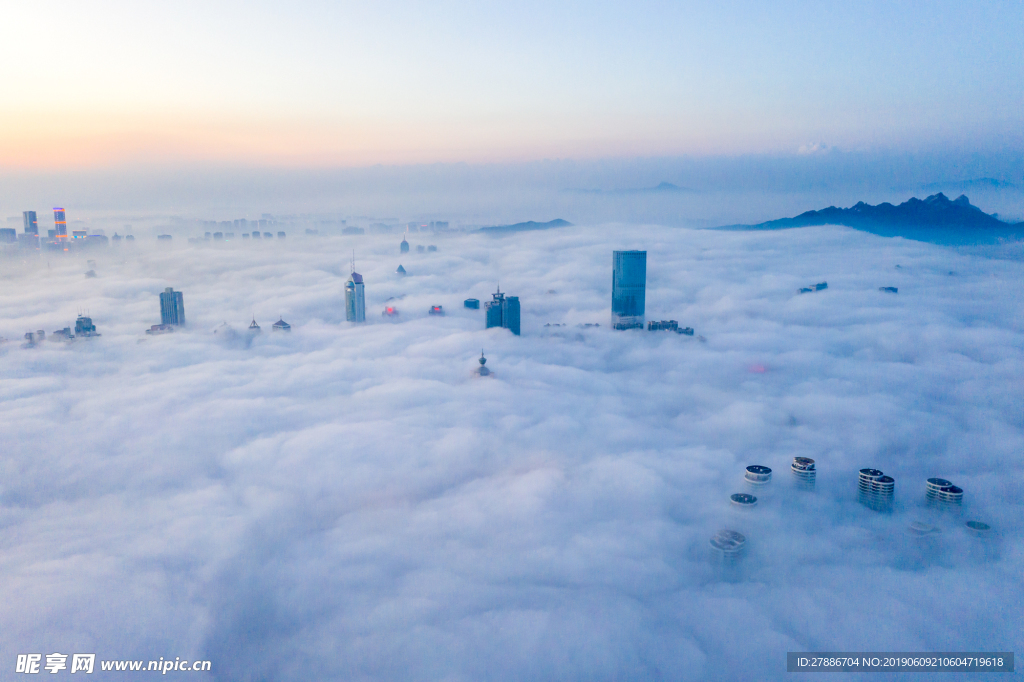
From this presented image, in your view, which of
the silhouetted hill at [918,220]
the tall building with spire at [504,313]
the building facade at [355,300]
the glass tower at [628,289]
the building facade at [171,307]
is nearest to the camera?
the building facade at [171,307]

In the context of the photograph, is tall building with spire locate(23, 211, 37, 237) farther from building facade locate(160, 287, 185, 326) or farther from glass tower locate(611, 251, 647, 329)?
glass tower locate(611, 251, 647, 329)

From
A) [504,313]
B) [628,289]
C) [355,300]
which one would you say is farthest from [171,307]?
[628,289]

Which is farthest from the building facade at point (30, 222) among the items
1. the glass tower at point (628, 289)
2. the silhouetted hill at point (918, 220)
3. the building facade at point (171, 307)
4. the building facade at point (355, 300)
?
the silhouetted hill at point (918, 220)

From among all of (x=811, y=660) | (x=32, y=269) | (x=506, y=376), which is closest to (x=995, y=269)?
(x=506, y=376)

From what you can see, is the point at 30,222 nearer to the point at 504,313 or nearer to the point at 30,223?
the point at 30,223

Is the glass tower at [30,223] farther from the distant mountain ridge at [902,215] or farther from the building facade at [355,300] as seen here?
the distant mountain ridge at [902,215]

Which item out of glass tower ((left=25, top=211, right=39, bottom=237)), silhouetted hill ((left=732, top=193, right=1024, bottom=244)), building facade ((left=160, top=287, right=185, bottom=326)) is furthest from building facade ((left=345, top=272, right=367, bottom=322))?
silhouetted hill ((left=732, top=193, right=1024, bottom=244))
